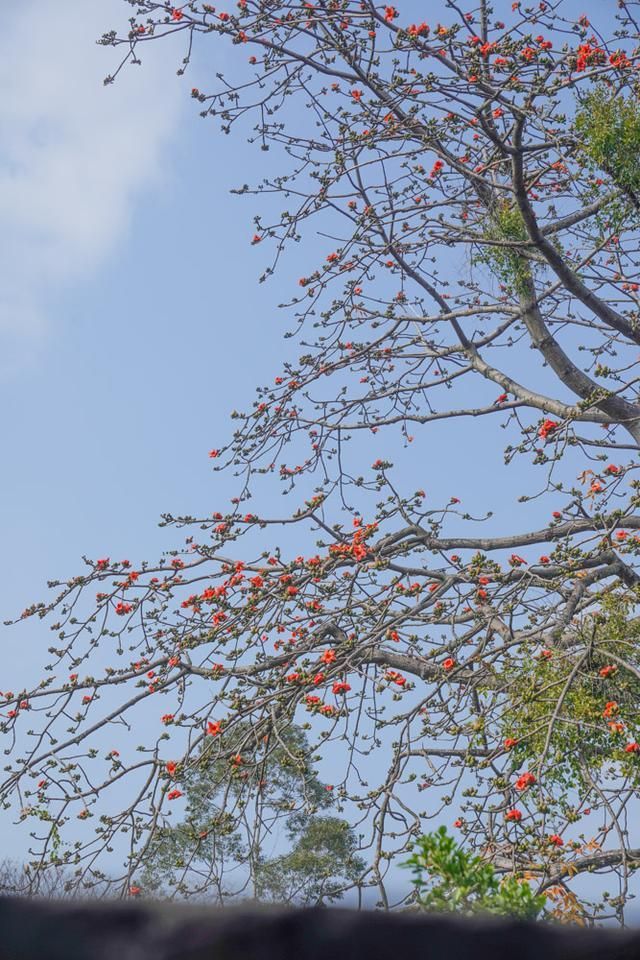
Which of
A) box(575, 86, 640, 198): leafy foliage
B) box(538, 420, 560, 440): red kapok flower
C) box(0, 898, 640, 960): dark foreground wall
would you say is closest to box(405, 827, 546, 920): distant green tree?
box(0, 898, 640, 960): dark foreground wall

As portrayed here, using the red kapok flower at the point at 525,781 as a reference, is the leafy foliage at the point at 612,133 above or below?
above

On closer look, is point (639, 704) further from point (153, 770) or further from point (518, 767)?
point (153, 770)

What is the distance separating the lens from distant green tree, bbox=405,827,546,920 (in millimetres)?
1991

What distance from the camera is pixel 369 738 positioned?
5.25 meters

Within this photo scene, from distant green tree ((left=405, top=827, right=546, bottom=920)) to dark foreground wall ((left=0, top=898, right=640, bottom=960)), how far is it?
118 centimetres

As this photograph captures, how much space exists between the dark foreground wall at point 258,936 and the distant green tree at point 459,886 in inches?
46.6

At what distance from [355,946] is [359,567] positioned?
498cm

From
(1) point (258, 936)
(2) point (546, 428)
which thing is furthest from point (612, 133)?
(1) point (258, 936)

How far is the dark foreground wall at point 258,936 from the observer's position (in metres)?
0.83

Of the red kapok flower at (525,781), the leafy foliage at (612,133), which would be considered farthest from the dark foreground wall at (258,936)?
the leafy foliage at (612,133)

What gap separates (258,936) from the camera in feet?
2.77

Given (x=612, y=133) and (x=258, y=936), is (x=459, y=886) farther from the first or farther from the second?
(x=612, y=133)

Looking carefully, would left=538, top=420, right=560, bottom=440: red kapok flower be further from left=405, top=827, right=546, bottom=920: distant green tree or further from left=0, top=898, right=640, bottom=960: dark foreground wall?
left=0, top=898, right=640, bottom=960: dark foreground wall

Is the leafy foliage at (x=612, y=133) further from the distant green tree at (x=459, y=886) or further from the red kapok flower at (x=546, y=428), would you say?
the distant green tree at (x=459, y=886)
